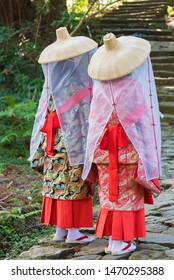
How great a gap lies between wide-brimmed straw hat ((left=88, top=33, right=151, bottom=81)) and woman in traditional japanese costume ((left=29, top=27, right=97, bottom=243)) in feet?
1.17

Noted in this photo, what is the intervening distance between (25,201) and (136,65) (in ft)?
8.31

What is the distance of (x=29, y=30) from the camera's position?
11.9m

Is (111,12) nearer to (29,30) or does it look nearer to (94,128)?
(29,30)

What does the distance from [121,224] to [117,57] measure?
4.03ft

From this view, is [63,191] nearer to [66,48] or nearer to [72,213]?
[72,213]

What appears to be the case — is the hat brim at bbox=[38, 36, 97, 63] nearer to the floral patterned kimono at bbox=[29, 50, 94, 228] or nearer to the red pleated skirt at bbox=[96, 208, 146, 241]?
the floral patterned kimono at bbox=[29, 50, 94, 228]

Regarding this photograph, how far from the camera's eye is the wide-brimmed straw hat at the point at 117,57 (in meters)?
4.33

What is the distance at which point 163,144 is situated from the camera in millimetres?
9352

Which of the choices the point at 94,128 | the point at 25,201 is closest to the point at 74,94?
the point at 94,128

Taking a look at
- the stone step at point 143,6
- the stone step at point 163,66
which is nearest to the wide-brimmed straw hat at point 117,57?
the stone step at point 163,66

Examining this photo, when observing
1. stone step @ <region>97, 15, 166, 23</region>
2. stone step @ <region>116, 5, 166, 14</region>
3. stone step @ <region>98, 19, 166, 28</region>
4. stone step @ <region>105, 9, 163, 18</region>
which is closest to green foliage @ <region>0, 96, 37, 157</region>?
stone step @ <region>98, 19, 166, 28</region>

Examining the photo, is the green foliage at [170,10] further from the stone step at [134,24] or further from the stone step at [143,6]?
the stone step at [134,24]

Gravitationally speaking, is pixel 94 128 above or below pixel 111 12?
below

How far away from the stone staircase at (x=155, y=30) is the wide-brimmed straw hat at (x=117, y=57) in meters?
6.45
